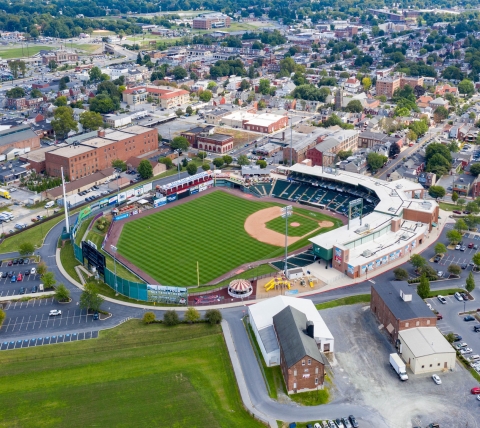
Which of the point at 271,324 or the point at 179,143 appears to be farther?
the point at 179,143

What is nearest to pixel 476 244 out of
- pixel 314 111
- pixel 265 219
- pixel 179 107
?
pixel 265 219

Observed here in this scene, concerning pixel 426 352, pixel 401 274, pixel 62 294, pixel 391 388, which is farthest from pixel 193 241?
pixel 391 388

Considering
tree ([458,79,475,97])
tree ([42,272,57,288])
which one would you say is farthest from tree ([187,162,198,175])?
tree ([458,79,475,97])

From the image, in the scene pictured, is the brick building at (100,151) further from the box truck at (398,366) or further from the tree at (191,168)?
the box truck at (398,366)

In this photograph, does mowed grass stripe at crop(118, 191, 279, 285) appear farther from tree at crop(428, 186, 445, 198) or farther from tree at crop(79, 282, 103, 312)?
tree at crop(428, 186, 445, 198)

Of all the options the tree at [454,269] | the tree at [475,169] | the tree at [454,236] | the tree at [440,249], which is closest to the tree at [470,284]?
the tree at [454,269]

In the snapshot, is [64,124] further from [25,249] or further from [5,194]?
[25,249]

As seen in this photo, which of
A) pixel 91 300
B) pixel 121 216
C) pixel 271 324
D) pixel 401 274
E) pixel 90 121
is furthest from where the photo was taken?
pixel 90 121
